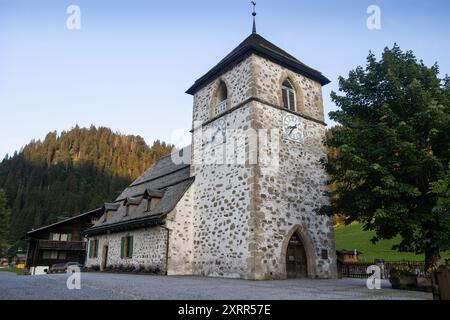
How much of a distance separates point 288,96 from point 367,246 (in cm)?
2784

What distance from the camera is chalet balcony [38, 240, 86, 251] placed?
37.8 meters

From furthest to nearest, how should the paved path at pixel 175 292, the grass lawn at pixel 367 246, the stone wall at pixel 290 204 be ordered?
the grass lawn at pixel 367 246, the stone wall at pixel 290 204, the paved path at pixel 175 292

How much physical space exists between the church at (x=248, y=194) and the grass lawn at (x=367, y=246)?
1460cm

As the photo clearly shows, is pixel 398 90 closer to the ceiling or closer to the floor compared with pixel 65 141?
closer to the floor

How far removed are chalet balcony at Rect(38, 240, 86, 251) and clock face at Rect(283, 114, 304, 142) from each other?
3068 centimetres

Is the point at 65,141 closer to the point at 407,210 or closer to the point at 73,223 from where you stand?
the point at 73,223

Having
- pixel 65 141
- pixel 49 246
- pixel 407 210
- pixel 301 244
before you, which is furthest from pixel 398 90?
pixel 65 141

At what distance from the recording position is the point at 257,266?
14992 millimetres

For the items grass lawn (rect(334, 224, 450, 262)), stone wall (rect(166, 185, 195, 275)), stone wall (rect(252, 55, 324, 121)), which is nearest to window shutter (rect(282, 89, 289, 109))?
stone wall (rect(252, 55, 324, 121))

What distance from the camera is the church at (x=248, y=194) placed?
16.2m

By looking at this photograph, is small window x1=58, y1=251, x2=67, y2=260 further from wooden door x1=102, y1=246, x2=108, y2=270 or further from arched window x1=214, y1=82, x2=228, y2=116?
arched window x1=214, y1=82, x2=228, y2=116

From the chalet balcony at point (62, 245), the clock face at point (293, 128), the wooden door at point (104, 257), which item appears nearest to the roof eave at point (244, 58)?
the clock face at point (293, 128)

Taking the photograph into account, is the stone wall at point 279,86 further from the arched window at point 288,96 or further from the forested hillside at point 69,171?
the forested hillside at point 69,171
